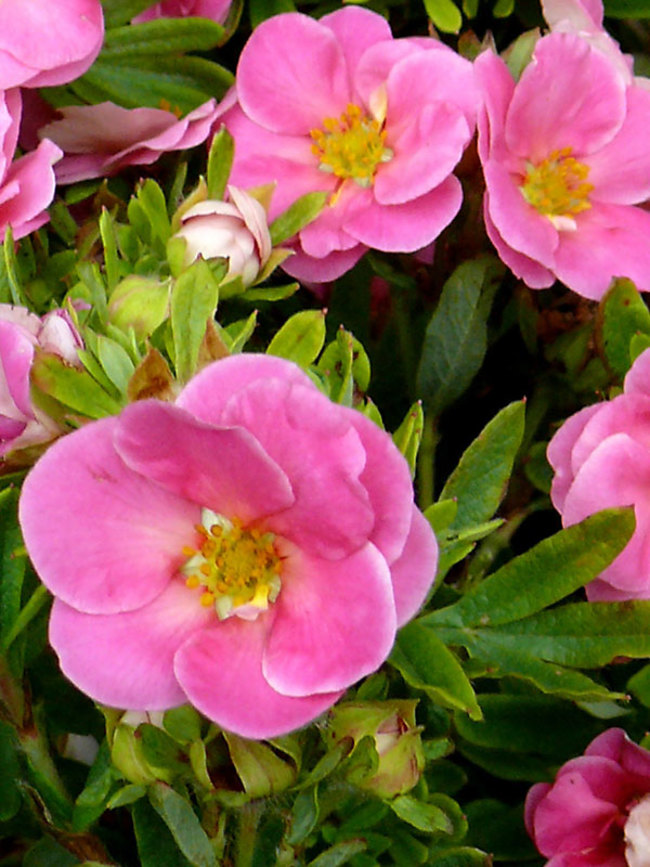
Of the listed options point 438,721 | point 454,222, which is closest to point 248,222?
point 454,222

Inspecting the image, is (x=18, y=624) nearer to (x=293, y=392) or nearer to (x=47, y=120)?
(x=293, y=392)

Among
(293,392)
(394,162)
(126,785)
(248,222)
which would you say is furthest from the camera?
(394,162)

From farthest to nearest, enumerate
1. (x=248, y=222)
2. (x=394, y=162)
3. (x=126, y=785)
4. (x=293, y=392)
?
1. (x=394, y=162)
2. (x=248, y=222)
3. (x=126, y=785)
4. (x=293, y=392)

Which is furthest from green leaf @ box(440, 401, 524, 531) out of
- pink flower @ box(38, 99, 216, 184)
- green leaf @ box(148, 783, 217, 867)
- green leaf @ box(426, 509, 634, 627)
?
pink flower @ box(38, 99, 216, 184)

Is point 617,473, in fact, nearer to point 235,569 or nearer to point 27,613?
point 235,569

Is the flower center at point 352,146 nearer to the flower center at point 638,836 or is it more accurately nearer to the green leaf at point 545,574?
the green leaf at point 545,574

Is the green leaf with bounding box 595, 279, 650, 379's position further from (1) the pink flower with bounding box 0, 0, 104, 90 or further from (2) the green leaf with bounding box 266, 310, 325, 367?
(1) the pink flower with bounding box 0, 0, 104, 90

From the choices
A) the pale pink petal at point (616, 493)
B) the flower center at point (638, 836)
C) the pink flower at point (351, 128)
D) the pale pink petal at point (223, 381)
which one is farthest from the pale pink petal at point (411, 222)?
the flower center at point (638, 836)
